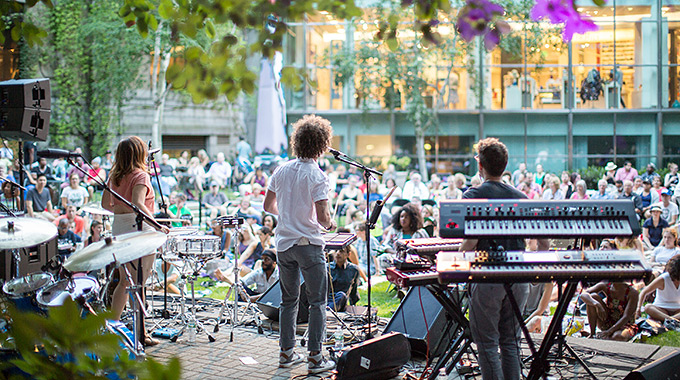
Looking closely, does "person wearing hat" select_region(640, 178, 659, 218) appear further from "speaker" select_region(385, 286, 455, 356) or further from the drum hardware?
the drum hardware

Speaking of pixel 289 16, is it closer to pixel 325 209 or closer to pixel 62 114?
pixel 325 209

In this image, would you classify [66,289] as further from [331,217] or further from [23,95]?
[23,95]

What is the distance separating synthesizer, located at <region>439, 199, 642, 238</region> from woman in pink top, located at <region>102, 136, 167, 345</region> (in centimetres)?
252

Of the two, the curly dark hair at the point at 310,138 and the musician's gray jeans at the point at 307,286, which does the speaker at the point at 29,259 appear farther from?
the curly dark hair at the point at 310,138

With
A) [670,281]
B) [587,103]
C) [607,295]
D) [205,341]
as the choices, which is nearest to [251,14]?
[205,341]

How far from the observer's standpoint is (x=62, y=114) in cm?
2444

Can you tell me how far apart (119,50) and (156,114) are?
2625 mm

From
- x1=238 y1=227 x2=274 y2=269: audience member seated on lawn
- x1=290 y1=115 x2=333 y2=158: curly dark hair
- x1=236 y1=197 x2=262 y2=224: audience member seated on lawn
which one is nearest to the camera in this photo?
x1=290 y1=115 x2=333 y2=158: curly dark hair

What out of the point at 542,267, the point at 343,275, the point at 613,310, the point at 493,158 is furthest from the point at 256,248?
the point at 542,267

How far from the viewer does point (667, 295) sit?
759 centimetres

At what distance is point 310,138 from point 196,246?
1815mm

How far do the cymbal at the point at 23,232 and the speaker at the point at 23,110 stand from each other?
7.50 ft

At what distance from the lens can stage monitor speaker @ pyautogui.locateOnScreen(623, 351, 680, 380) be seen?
12.7ft

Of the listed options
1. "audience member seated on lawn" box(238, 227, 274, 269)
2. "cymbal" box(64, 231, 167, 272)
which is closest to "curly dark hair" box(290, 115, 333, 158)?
"cymbal" box(64, 231, 167, 272)
